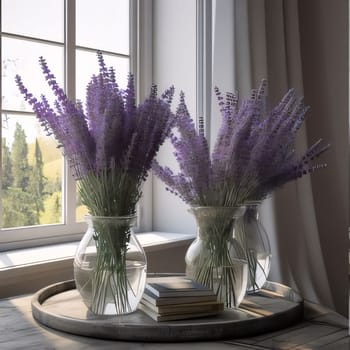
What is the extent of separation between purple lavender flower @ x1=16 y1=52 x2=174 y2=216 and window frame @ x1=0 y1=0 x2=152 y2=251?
80 centimetres

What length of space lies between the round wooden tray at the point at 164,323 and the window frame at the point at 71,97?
564 millimetres

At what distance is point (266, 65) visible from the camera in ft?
7.96

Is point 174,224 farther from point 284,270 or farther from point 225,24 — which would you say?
point 225,24

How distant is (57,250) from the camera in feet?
6.63

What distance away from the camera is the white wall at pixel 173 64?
251 cm

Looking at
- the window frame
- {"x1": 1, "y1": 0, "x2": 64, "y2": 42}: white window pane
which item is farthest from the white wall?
{"x1": 1, "y1": 0, "x2": 64, "y2": 42}: white window pane

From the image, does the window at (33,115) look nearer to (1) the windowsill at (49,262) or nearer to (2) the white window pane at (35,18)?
(2) the white window pane at (35,18)

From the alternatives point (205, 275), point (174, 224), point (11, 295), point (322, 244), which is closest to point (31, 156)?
point (11, 295)

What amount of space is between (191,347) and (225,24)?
1534 mm

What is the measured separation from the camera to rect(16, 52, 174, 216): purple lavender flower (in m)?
1.28

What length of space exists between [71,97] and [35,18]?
1.01ft

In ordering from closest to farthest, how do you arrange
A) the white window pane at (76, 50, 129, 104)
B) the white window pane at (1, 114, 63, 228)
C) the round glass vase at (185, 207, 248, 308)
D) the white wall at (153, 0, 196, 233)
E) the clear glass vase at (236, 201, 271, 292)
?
the round glass vase at (185, 207, 248, 308), the clear glass vase at (236, 201, 271, 292), the white window pane at (1, 114, 63, 228), the white window pane at (76, 50, 129, 104), the white wall at (153, 0, 196, 233)

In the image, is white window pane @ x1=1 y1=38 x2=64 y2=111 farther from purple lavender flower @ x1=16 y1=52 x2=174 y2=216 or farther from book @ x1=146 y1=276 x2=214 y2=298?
book @ x1=146 y1=276 x2=214 y2=298

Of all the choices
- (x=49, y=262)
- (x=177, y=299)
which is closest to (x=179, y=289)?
(x=177, y=299)
